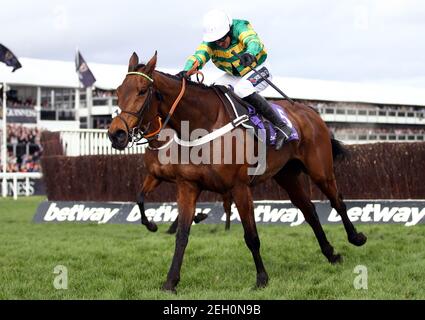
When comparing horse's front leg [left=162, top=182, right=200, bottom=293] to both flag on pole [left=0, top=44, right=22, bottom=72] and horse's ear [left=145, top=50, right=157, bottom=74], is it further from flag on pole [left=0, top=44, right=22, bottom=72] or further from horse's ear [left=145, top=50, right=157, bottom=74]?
flag on pole [left=0, top=44, right=22, bottom=72]

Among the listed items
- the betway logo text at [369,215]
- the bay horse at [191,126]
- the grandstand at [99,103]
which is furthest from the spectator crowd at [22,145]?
the bay horse at [191,126]

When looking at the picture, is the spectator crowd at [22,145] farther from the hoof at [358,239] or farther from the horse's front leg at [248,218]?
the horse's front leg at [248,218]

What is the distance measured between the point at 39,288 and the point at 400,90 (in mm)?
27208

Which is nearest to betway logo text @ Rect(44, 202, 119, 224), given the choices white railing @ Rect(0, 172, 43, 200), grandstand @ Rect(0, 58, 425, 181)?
white railing @ Rect(0, 172, 43, 200)

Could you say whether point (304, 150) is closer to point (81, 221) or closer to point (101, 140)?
point (81, 221)

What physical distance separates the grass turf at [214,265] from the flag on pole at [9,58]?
11.6m

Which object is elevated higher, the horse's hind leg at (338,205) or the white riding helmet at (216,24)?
the white riding helmet at (216,24)

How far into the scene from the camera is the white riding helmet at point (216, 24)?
5.68 meters

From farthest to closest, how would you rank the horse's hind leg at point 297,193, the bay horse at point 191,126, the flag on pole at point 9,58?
the flag on pole at point 9,58, the horse's hind leg at point 297,193, the bay horse at point 191,126

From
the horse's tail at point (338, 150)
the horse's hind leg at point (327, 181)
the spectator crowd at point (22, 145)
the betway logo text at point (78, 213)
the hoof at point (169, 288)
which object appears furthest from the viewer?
the spectator crowd at point (22, 145)

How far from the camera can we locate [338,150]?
7.46 meters

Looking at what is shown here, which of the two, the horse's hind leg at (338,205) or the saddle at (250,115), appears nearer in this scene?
the saddle at (250,115)

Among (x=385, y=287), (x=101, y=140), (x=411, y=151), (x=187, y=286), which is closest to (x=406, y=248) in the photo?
(x=385, y=287)
